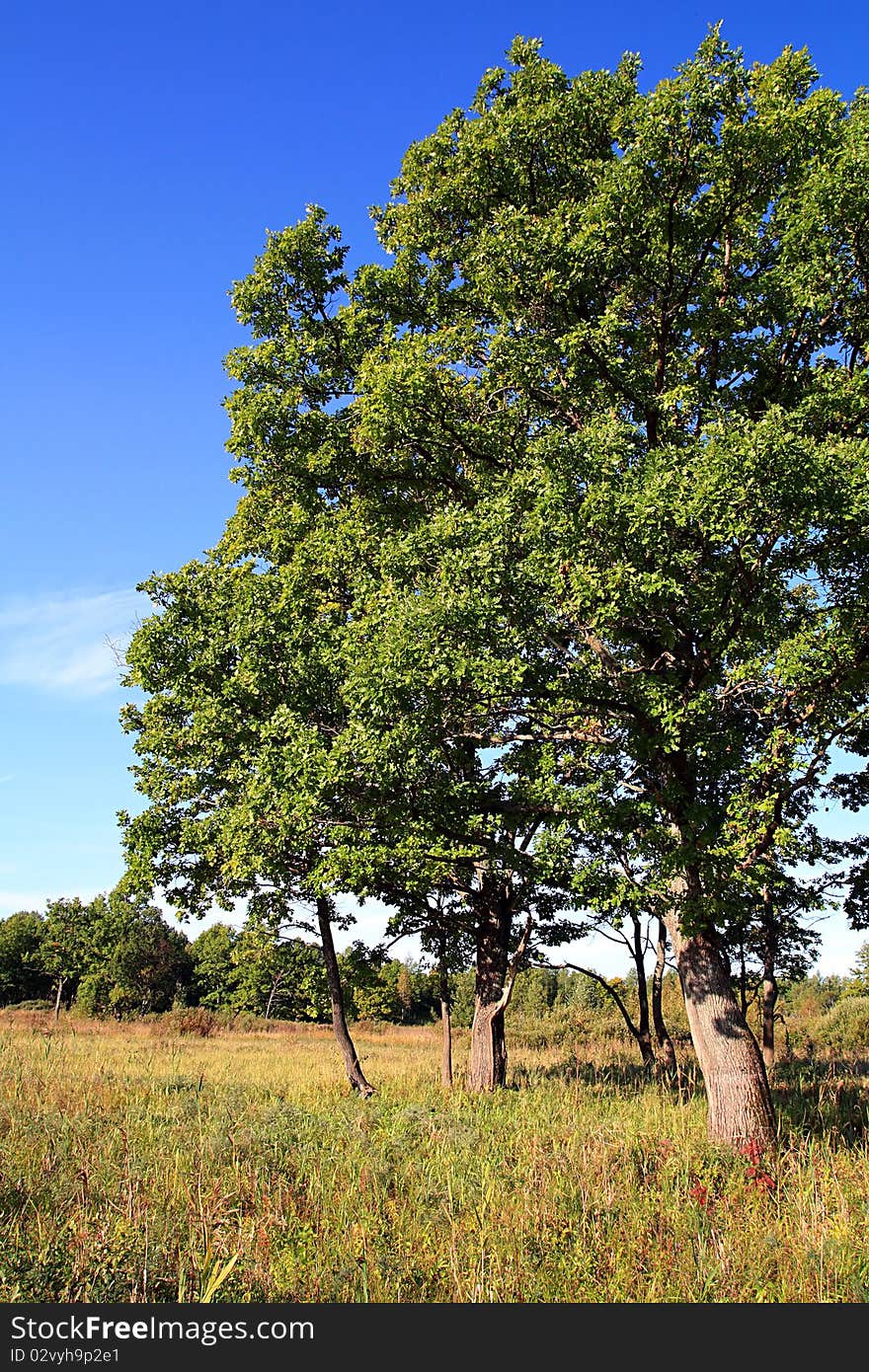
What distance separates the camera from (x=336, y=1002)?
17.9 meters

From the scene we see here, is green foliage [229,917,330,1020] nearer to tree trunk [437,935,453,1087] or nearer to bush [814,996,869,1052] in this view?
tree trunk [437,935,453,1087]

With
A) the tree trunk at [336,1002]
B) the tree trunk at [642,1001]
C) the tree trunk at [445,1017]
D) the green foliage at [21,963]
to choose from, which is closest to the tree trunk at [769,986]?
the tree trunk at [642,1001]

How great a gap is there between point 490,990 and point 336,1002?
3476 mm

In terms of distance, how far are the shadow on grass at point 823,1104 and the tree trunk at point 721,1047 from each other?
0.61 m

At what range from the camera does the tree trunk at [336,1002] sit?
16891mm

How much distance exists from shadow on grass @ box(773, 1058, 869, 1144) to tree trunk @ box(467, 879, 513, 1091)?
5.47m

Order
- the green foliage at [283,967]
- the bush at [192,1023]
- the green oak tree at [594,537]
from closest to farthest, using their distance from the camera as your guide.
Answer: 1. the green oak tree at [594,537]
2. the green foliage at [283,967]
3. the bush at [192,1023]

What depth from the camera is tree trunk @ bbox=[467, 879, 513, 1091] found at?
16.8 meters

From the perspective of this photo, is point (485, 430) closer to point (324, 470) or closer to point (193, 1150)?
point (324, 470)

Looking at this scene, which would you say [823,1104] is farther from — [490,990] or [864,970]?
[864,970]

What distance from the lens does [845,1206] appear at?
7355 mm

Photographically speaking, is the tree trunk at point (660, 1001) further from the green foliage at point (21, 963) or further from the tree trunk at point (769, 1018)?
the green foliage at point (21, 963)

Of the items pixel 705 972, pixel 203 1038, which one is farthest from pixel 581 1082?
pixel 203 1038

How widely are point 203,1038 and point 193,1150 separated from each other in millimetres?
30338
